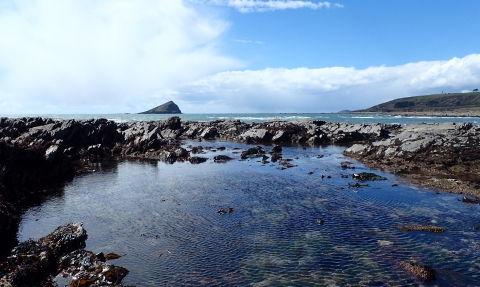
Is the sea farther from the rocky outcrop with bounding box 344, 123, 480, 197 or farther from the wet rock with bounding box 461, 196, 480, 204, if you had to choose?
the rocky outcrop with bounding box 344, 123, 480, 197

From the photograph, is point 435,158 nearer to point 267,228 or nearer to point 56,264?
point 267,228

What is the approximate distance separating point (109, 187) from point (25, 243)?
1682 centimetres

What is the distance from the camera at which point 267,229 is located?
21.4 metres

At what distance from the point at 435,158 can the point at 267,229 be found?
3259cm

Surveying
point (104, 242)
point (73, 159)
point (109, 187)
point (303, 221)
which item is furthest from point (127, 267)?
point (73, 159)

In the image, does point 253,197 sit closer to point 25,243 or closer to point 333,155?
point 25,243

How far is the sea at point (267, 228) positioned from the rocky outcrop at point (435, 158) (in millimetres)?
3413

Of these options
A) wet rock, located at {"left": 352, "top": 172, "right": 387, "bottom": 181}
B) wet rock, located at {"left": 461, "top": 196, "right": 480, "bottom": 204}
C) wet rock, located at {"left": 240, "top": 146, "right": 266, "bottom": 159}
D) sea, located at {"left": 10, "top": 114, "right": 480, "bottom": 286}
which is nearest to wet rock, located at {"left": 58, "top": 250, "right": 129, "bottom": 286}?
sea, located at {"left": 10, "top": 114, "right": 480, "bottom": 286}

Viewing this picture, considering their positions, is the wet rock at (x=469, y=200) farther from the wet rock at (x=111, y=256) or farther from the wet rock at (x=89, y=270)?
the wet rock at (x=111, y=256)

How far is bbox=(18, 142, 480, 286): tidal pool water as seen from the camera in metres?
15.5

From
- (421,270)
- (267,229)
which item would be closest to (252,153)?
(267,229)

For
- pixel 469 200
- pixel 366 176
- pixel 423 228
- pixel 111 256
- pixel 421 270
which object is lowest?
pixel 469 200

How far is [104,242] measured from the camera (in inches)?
767

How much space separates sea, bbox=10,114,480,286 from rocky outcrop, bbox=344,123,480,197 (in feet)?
11.2
